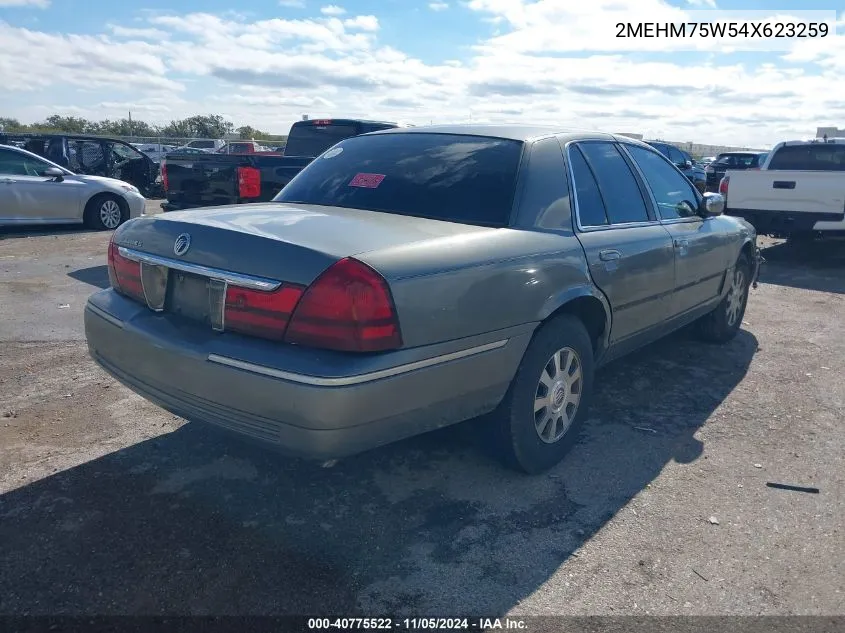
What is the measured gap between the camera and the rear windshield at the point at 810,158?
447 inches

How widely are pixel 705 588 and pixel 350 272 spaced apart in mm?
1802

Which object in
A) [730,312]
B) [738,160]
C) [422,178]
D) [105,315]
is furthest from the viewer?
[738,160]

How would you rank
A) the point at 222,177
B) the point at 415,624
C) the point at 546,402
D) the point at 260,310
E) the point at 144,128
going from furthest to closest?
the point at 144,128, the point at 222,177, the point at 546,402, the point at 260,310, the point at 415,624

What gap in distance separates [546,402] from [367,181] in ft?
4.92

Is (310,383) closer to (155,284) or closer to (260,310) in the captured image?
(260,310)

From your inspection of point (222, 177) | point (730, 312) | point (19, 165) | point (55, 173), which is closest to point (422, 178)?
point (730, 312)

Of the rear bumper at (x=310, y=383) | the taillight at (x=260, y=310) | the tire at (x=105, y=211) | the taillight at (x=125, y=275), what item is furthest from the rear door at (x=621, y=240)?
the tire at (x=105, y=211)

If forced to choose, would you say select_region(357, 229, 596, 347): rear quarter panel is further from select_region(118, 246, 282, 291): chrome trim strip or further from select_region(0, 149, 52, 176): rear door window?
select_region(0, 149, 52, 176): rear door window

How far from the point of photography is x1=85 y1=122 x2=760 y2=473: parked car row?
271 centimetres

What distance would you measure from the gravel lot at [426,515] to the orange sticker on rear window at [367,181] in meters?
1.36

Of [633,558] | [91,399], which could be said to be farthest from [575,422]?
[91,399]

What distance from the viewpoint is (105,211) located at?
12078 mm

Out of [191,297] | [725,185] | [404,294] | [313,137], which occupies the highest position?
[313,137]

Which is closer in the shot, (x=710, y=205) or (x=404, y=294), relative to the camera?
(x=404, y=294)
